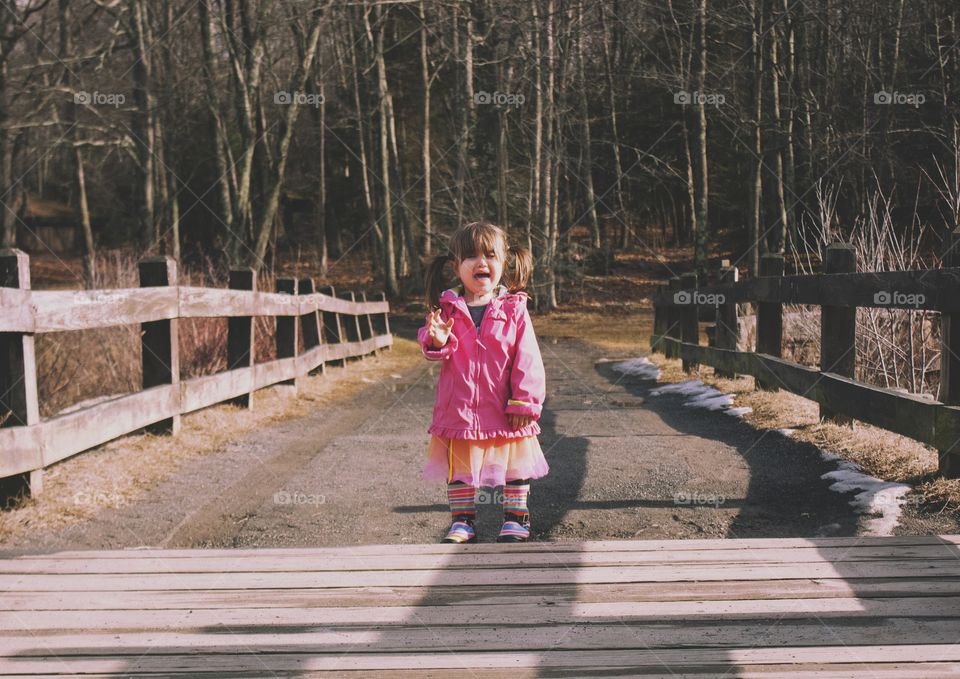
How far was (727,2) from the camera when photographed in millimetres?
25156

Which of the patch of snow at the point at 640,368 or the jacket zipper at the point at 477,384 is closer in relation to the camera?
the jacket zipper at the point at 477,384

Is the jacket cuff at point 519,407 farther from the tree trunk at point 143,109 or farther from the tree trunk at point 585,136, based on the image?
the tree trunk at point 585,136

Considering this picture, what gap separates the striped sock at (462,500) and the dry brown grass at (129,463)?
2165 millimetres

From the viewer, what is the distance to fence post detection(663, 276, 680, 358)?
14.2m

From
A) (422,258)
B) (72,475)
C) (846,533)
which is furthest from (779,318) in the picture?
(422,258)

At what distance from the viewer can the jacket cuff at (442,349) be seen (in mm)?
3979

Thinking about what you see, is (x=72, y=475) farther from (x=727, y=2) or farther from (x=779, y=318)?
(x=727, y=2)

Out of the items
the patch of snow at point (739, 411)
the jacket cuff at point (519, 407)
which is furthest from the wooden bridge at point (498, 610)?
the patch of snow at point (739, 411)

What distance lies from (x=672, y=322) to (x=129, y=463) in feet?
34.7

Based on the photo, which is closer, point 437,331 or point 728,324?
point 437,331

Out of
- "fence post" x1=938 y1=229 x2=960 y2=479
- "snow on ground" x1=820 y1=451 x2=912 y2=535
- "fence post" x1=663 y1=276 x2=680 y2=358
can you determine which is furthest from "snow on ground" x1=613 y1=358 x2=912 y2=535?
"fence post" x1=663 y1=276 x2=680 y2=358

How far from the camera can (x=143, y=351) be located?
6926 millimetres

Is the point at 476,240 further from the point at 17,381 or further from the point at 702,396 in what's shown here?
the point at 702,396

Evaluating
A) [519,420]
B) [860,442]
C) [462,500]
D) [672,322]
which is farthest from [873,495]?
[672,322]
